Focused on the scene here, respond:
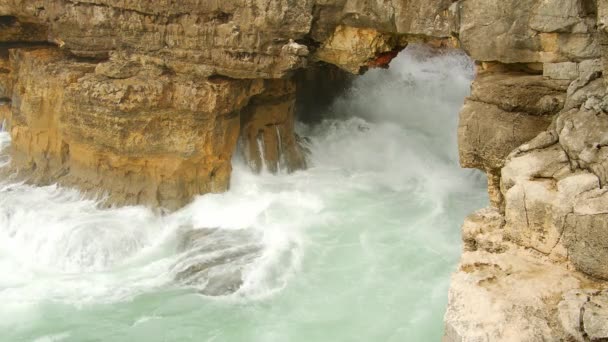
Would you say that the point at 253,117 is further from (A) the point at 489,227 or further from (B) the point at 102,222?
(A) the point at 489,227

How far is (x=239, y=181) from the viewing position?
1065 cm

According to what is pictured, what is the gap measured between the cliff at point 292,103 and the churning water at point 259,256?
0.68 metres

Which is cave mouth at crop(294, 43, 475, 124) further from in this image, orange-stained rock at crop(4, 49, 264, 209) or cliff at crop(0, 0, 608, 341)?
orange-stained rock at crop(4, 49, 264, 209)

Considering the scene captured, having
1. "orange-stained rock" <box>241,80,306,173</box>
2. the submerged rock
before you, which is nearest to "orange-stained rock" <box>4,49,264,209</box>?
"orange-stained rock" <box>241,80,306,173</box>

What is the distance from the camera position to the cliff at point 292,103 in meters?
4.11

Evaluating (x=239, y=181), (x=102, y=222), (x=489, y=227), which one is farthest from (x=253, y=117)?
(x=489, y=227)

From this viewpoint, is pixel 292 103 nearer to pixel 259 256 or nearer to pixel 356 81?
pixel 259 256

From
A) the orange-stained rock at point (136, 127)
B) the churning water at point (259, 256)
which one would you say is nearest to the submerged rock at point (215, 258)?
the churning water at point (259, 256)

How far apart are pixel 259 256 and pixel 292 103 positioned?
12.1ft

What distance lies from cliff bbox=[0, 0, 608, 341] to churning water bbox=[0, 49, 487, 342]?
2.23ft

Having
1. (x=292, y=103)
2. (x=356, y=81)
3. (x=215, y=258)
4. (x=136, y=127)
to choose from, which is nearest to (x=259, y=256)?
(x=215, y=258)

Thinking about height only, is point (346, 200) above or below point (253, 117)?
below

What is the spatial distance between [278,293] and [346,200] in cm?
286

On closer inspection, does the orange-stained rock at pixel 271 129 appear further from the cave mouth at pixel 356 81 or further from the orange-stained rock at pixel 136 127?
the cave mouth at pixel 356 81
